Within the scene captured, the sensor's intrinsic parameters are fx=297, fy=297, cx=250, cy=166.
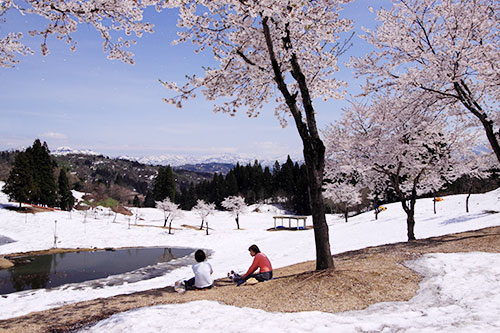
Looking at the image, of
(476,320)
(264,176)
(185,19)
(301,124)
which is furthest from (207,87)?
(264,176)

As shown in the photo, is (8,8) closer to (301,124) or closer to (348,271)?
(301,124)

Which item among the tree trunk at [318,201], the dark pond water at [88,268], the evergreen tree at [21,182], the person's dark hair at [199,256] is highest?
the evergreen tree at [21,182]

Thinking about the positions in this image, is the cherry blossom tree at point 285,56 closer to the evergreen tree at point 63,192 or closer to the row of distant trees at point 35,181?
the row of distant trees at point 35,181

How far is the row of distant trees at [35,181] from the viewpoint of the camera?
46291mm

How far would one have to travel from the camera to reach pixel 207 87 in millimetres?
8797

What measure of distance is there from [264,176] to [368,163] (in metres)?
75.3

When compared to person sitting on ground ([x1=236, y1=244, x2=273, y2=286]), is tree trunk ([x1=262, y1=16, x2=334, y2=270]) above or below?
above

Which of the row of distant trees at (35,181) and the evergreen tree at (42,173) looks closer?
the row of distant trees at (35,181)

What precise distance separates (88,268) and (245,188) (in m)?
68.5

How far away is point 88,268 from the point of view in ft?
80.3

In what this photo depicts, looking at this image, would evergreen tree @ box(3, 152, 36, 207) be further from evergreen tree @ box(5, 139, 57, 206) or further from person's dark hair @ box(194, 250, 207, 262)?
person's dark hair @ box(194, 250, 207, 262)

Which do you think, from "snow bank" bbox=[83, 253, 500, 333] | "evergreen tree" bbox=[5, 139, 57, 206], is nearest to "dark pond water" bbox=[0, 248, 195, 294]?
"snow bank" bbox=[83, 253, 500, 333]

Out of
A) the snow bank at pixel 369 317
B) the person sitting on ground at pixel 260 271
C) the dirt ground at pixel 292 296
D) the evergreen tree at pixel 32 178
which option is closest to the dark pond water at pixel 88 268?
the dirt ground at pixel 292 296

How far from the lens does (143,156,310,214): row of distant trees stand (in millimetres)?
79688
